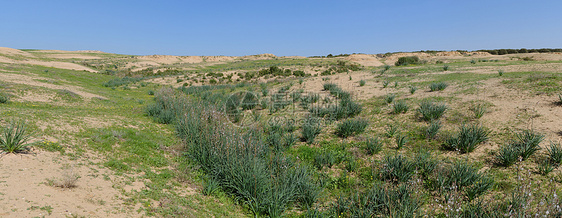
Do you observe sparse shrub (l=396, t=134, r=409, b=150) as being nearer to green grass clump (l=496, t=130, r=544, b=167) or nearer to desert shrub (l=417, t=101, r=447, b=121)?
desert shrub (l=417, t=101, r=447, b=121)

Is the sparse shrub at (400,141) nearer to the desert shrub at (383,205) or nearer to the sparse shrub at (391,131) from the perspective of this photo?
the sparse shrub at (391,131)

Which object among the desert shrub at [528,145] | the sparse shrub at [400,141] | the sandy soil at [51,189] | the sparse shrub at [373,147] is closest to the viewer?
the sandy soil at [51,189]

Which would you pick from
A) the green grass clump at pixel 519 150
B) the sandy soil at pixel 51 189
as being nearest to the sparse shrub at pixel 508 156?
the green grass clump at pixel 519 150

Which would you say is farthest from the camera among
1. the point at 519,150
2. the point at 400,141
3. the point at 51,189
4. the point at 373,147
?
the point at 400,141

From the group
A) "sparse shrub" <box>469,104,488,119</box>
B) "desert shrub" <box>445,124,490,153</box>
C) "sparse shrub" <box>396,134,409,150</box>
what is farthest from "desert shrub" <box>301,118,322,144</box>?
"sparse shrub" <box>469,104,488,119</box>

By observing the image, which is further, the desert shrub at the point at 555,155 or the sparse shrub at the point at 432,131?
the sparse shrub at the point at 432,131

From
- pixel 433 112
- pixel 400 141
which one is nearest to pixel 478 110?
pixel 433 112

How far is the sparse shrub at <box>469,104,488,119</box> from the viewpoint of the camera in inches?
321

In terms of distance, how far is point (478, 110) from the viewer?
332 inches

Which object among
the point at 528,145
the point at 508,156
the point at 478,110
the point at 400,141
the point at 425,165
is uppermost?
the point at 478,110

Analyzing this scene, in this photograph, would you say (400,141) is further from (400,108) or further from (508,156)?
(400,108)

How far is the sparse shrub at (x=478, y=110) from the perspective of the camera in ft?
26.8

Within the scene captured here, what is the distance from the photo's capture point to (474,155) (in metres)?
6.30

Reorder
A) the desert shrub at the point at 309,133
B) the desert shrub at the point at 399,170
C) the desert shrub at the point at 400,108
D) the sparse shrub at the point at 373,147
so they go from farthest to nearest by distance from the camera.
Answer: the desert shrub at the point at 400,108
the desert shrub at the point at 309,133
the sparse shrub at the point at 373,147
the desert shrub at the point at 399,170
